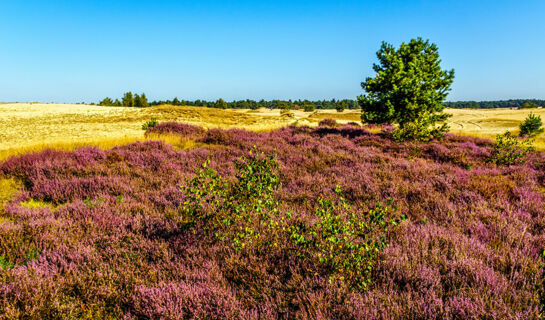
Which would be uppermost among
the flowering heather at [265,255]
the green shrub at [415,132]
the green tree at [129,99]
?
the green tree at [129,99]

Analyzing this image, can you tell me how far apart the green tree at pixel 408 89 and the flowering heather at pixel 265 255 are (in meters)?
7.15

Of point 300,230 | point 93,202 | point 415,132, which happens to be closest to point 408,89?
point 415,132

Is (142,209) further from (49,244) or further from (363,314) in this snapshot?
(363,314)

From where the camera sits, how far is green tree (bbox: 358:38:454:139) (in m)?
12.4

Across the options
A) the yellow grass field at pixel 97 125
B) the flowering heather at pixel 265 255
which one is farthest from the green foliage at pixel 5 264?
the yellow grass field at pixel 97 125

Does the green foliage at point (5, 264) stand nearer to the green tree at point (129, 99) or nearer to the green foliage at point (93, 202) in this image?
the green foliage at point (93, 202)

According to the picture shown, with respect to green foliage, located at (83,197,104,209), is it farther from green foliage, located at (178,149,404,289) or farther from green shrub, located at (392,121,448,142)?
green shrub, located at (392,121,448,142)

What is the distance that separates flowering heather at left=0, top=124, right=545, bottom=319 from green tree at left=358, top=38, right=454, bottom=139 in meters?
7.15

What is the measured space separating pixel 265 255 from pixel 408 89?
40.8 ft

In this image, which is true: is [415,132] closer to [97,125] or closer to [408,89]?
[408,89]

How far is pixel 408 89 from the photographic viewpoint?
12.5 meters

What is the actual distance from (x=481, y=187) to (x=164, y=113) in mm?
41088

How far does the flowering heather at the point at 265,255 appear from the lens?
2383 millimetres

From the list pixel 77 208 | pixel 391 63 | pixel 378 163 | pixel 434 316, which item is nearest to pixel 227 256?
pixel 434 316
